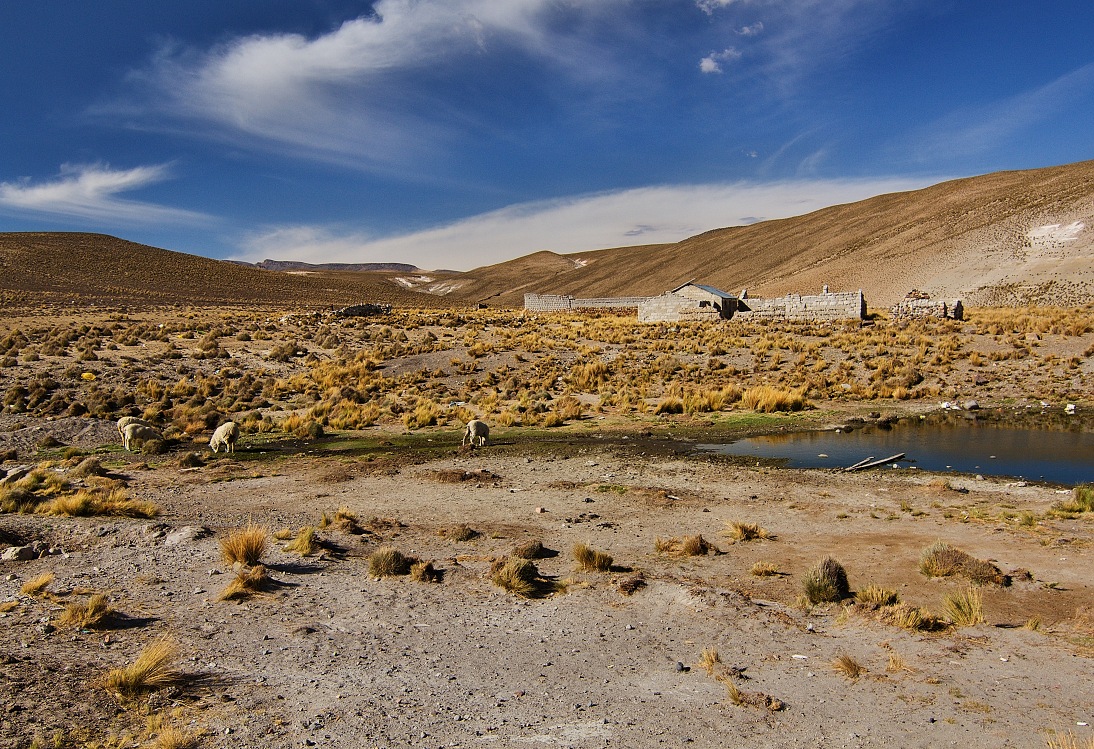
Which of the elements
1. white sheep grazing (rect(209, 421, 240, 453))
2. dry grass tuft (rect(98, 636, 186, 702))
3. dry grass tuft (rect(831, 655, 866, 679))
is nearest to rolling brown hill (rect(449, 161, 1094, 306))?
dry grass tuft (rect(831, 655, 866, 679))

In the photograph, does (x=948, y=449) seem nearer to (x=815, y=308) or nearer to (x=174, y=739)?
(x=174, y=739)

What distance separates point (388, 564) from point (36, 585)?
3.84m

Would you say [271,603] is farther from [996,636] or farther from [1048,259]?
[1048,259]

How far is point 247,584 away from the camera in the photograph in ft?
25.6

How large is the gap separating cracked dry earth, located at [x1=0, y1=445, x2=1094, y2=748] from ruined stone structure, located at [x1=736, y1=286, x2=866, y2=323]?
31.8 meters

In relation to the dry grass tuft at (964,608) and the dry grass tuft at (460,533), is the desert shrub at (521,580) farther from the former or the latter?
the dry grass tuft at (964,608)

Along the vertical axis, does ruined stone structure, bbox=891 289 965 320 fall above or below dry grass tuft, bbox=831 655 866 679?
above

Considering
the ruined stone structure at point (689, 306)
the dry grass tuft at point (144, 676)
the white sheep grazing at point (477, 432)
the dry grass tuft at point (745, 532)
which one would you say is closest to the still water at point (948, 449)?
the dry grass tuft at point (745, 532)

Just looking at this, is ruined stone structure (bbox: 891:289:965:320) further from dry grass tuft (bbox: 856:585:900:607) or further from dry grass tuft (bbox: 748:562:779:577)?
dry grass tuft (bbox: 856:585:900:607)

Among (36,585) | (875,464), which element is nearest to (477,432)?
(875,464)

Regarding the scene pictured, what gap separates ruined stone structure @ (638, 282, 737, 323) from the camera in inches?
1806

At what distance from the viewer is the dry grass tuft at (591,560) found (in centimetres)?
874

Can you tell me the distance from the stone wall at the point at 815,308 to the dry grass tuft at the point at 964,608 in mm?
37633

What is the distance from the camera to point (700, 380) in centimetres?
2717
